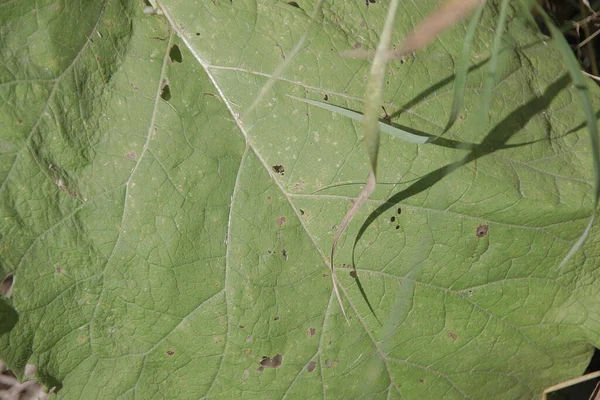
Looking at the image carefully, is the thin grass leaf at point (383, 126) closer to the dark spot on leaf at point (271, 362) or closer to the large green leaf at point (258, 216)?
the large green leaf at point (258, 216)

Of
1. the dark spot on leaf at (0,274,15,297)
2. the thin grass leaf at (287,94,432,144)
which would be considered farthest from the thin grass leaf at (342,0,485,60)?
the dark spot on leaf at (0,274,15,297)

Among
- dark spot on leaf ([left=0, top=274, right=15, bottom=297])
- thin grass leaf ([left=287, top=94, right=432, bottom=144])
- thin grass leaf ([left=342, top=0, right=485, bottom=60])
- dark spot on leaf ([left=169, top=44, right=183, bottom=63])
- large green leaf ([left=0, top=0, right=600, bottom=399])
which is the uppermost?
thin grass leaf ([left=342, top=0, right=485, bottom=60])

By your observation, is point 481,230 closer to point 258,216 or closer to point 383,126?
point 383,126

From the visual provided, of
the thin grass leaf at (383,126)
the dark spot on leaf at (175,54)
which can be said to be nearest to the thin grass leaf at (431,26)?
the thin grass leaf at (383,126)

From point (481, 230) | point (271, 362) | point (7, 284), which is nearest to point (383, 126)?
point (481, 230)

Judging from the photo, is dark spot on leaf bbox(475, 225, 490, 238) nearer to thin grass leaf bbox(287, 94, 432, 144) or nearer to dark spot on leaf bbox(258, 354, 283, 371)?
thin grass leaf bbox(287, 94, 432, 144)

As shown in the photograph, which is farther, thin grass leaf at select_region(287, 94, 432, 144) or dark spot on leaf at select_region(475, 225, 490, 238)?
dark spot on leaf at select_region(475, 225, 490, 238)
